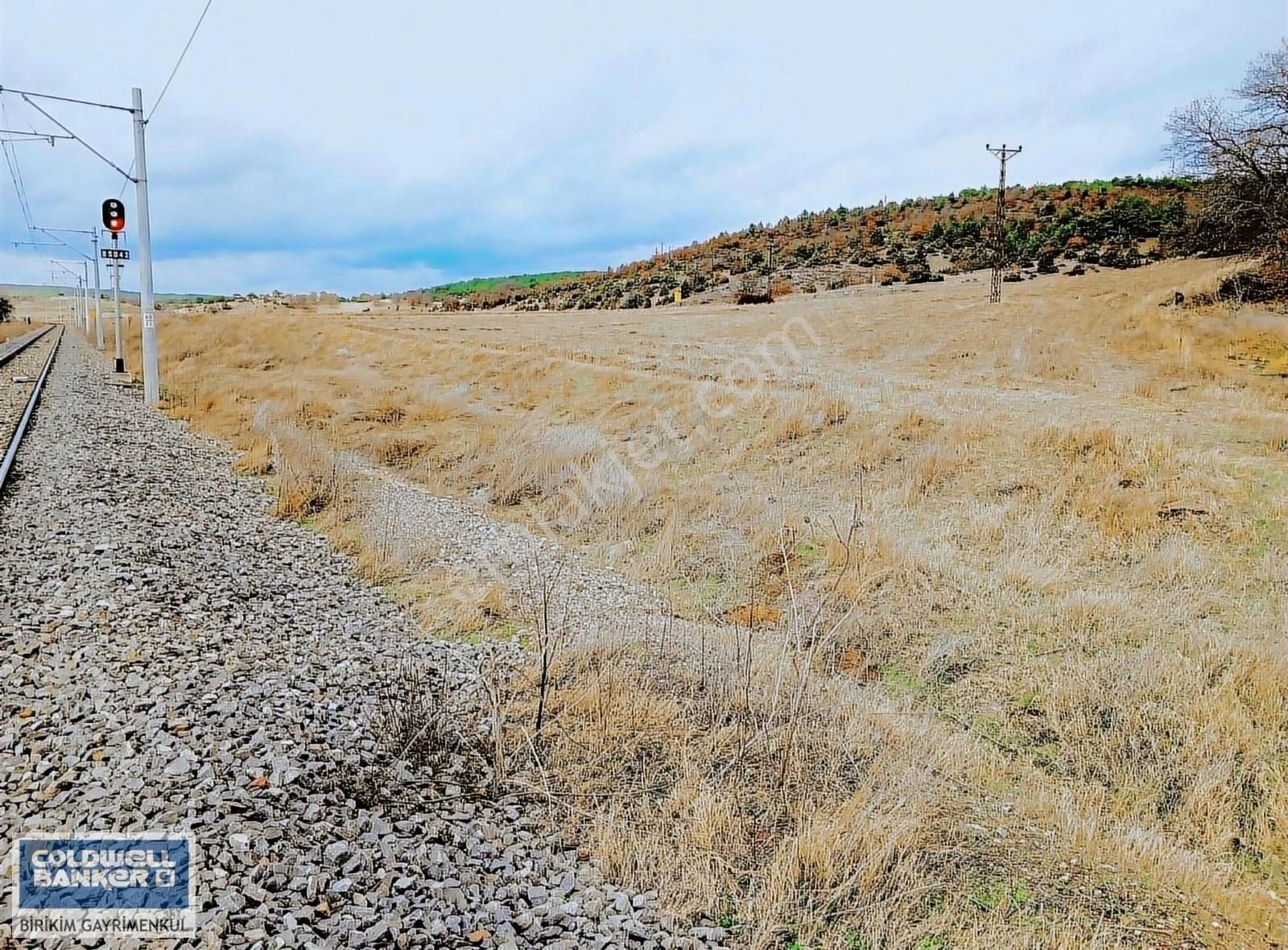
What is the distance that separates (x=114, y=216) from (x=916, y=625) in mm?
20328

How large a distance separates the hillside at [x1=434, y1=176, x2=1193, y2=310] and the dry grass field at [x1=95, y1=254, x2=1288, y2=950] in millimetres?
20480

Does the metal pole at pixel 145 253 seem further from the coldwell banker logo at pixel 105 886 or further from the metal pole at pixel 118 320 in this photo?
the coldwell banker logo at pixel 105 886

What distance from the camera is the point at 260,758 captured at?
396cm

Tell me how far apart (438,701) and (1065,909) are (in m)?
3.54

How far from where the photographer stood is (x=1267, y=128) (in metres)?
17.1

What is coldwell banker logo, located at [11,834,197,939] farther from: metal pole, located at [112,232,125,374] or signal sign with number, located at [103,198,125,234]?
metal pole, located at [112,232,125,374]

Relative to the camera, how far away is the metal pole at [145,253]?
18500mm

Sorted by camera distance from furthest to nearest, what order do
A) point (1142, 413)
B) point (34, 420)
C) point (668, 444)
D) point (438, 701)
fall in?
point (34, 420) < point (668, 444) < point (1142, 413) < point (438, 701)

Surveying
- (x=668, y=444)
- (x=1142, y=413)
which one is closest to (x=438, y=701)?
(x=668, y=444)

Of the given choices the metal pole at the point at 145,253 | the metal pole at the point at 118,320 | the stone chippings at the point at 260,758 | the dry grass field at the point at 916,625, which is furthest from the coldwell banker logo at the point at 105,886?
the metal pole at the point at 118,320

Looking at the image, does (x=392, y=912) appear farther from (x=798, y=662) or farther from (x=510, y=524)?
(x=510, y=524)

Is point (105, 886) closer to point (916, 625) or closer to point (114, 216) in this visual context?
point (916, 625)

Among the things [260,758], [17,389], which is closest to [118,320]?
[17,389]

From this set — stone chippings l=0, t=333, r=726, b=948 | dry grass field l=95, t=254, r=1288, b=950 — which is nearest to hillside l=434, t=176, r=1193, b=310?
dry grass field l=95, t=254, r=1288, b=950
